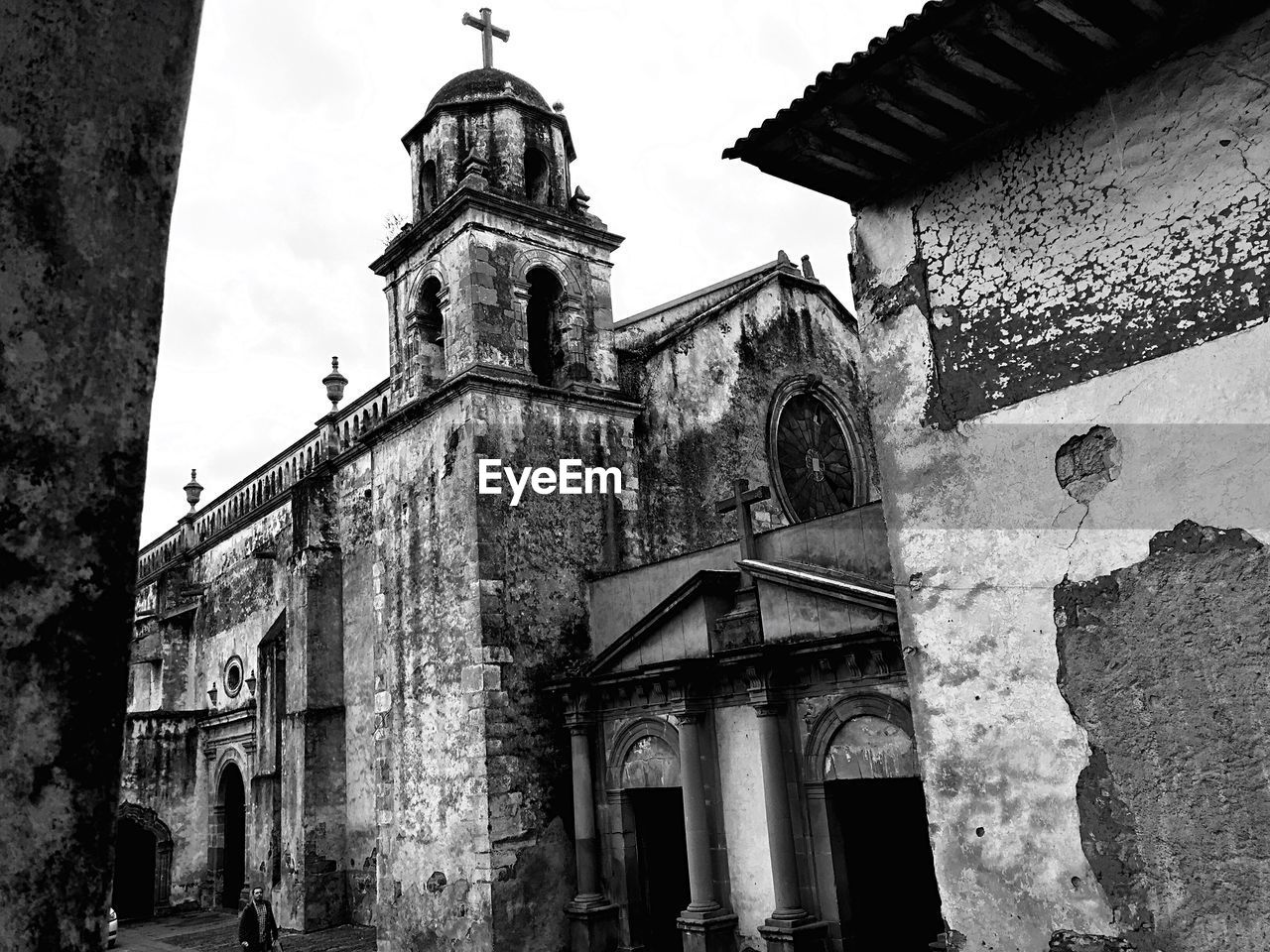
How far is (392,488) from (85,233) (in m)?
12.4

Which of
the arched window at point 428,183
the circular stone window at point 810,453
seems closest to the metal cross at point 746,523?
the circular stone window at point 810,453

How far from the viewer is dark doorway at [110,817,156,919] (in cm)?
2080

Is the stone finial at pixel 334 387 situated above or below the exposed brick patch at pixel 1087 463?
above

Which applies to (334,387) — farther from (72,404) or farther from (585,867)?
(72,404)

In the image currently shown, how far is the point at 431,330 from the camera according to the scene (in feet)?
45.9

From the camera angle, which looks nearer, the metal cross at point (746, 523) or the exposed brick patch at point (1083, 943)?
the exposed brick patch at point (1083, 943)

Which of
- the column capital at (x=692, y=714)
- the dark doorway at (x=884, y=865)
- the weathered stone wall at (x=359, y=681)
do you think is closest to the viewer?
the dark doorway at (x=884, y=865)

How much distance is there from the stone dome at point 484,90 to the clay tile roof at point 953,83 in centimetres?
986

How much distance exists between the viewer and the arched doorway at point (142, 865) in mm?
20594

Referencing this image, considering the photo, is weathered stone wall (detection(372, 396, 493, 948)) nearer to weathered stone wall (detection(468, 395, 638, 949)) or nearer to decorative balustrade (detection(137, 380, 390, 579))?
weathered stone wall (detection(468, 395, 638, 949))

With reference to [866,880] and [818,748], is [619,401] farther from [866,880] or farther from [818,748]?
[866,880]

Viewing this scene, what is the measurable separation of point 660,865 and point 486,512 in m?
4.49

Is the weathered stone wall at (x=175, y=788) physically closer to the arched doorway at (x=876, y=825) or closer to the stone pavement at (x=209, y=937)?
the stone pavement at (x=209, y=937)

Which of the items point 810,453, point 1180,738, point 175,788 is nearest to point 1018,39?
point 1180,738
